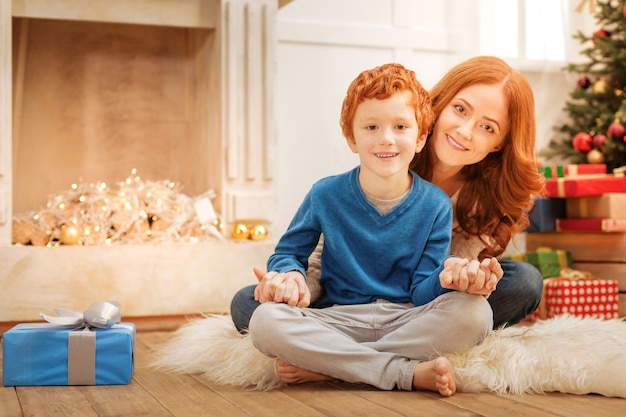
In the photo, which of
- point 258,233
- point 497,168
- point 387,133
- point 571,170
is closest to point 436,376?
point 387,133

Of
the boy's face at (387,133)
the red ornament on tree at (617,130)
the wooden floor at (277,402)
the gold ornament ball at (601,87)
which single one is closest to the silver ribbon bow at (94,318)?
the wooden floor at (277,402)

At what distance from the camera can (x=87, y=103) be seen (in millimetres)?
2912

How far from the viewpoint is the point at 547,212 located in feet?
9.36

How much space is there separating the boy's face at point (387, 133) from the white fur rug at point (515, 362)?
0.38 metres

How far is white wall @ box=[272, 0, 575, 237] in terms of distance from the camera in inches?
129

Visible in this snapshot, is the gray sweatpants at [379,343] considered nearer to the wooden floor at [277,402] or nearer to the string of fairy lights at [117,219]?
the wooden floor at [277,402]

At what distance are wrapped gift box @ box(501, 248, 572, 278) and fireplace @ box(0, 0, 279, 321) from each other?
0.91m

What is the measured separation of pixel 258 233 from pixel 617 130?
1.46 metres

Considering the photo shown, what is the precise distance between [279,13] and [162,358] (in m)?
1.85

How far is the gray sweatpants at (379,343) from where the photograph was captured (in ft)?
4.76

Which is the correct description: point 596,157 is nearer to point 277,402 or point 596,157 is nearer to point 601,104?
point 601,104

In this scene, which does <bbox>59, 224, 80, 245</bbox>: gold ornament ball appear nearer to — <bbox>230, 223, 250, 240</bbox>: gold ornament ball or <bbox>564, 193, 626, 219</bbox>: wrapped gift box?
<bbox>230, 223, 250, 240</bbox>: gold ornament ball

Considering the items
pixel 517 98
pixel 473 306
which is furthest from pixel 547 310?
pixel 473 306

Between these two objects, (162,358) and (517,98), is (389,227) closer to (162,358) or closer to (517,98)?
(517,98)
